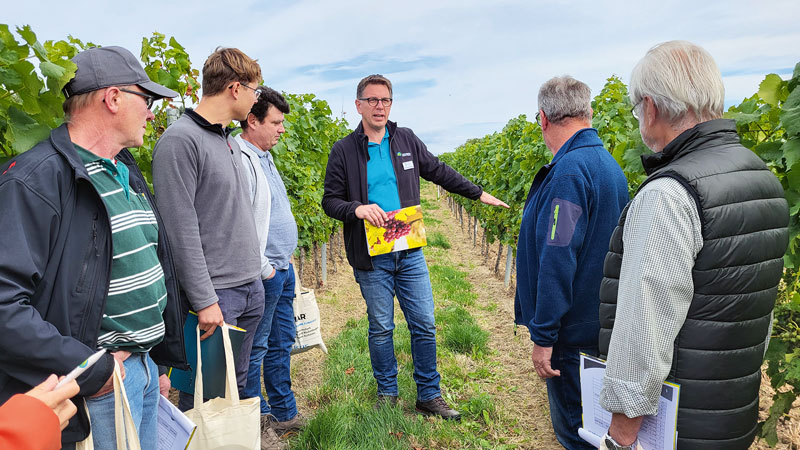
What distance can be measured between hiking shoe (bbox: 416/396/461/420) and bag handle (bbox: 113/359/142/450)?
7.50 ft

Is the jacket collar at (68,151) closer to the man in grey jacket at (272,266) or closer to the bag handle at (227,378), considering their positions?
the bag handle at (227,378)

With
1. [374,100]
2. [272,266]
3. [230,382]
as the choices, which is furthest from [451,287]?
[230,382]

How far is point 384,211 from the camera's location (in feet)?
11.3

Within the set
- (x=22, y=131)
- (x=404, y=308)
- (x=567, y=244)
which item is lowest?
(x=404, y=308)

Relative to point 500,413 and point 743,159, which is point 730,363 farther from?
point 500,413

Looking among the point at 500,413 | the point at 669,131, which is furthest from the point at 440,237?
the point at 669,131

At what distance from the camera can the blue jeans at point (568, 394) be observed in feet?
7.24

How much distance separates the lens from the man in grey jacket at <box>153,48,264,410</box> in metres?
2.23

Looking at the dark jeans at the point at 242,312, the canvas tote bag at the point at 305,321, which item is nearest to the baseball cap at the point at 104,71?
the dark jeans at the point at 242,312

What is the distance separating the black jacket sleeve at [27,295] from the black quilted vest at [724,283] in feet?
5.65

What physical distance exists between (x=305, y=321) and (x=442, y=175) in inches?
59.6

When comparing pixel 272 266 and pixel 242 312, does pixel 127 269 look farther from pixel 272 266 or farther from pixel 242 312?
pixel 272 266

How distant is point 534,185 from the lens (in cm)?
242

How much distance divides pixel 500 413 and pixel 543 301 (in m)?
1.91
